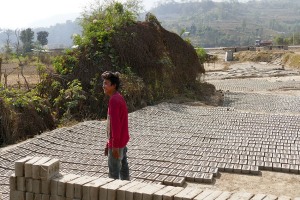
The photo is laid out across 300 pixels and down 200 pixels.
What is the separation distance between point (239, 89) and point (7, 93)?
487 inches

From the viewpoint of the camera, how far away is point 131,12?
1345 cm

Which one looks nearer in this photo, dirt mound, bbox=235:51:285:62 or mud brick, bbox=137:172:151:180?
mud brick, bbox=137:172:151:180

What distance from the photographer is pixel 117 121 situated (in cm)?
441

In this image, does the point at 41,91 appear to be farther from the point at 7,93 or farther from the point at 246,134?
the point at 246,134

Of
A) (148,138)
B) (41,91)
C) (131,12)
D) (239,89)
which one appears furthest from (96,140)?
(239,89)

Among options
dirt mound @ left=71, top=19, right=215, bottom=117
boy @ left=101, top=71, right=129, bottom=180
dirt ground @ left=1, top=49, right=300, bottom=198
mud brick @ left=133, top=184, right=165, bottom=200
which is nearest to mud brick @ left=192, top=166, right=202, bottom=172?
dirt ground @ left=1, top=49, right=300, bottom=198

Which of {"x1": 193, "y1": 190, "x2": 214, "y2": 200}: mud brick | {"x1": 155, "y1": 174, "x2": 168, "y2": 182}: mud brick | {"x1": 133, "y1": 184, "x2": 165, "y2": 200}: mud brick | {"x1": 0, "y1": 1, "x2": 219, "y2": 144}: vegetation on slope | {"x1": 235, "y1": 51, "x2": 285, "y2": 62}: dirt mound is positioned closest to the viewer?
{"x1": 193, "y1": 190, "x2": 214, "y2": 200}: mud brick

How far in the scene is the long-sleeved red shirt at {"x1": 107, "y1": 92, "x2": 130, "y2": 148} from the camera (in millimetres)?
4402

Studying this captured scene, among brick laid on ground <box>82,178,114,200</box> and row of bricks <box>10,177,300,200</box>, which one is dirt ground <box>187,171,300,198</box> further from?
brick laid on ground <box>82,178,114,200</box>

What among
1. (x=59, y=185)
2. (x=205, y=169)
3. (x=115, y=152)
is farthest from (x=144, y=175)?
(x=59, y=185)

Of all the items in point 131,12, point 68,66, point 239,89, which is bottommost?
point 239,89

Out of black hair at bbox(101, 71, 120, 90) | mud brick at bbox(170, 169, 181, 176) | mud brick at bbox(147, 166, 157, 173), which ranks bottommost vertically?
mud brick at bbox(170, 169, 181, 176)

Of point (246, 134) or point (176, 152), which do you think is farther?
point (246, 134)

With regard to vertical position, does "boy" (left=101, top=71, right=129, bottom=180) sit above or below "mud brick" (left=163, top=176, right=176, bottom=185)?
above
